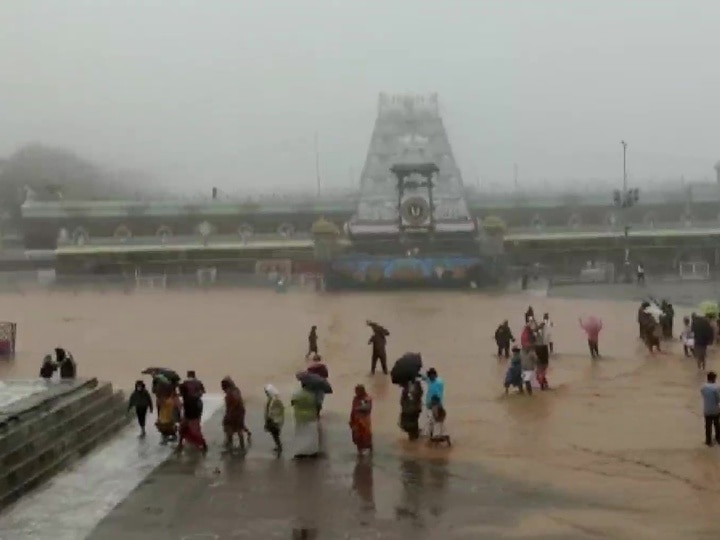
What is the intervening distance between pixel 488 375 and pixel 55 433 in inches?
318

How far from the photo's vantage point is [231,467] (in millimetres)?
9078

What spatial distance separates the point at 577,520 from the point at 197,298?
1120 inches

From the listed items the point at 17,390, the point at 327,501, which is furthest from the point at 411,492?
the point at 17,390

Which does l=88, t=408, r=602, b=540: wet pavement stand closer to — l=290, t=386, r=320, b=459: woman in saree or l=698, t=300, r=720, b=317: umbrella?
l=290, t=386, r=320, b=459: woman in saree

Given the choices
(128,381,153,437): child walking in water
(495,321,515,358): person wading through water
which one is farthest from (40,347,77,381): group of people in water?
(495,321,515,358): person wading through water

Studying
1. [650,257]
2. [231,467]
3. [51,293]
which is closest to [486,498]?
[231,467]

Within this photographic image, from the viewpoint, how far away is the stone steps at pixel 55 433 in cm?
805

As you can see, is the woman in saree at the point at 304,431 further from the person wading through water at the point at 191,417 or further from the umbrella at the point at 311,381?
the person wading through water at the point at 191,417

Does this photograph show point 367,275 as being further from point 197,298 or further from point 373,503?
point 373,503

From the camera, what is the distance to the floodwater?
26.7 ft

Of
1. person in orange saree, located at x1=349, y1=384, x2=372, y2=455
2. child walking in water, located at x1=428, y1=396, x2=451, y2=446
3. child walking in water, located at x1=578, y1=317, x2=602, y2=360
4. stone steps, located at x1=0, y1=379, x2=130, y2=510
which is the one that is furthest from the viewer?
child walking in water, located at x1=578, y1=317, x2=602, y2=360

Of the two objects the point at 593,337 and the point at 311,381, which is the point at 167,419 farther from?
the point at 593,337

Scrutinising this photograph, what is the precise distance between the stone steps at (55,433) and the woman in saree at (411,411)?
3531mm

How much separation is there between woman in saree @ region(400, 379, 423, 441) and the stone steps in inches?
139
